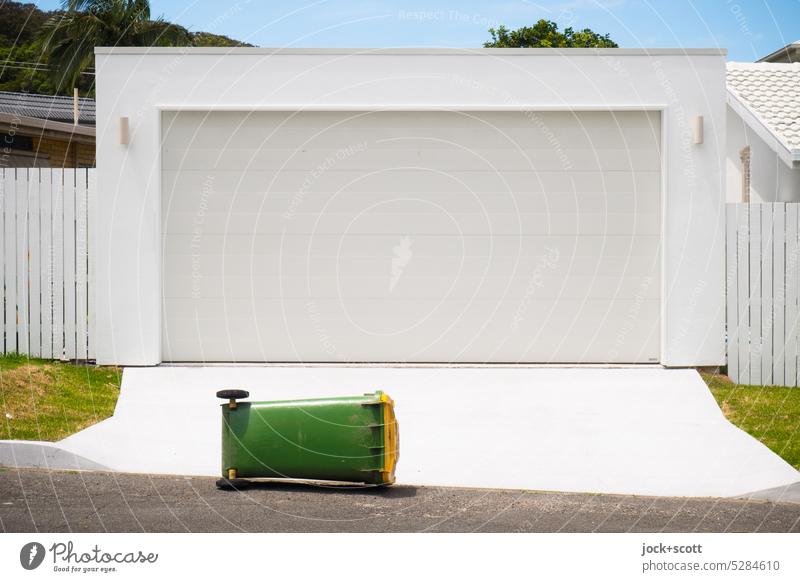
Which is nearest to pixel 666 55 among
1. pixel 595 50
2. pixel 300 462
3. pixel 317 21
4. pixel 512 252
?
pixel 595 50

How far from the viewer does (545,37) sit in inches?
1599

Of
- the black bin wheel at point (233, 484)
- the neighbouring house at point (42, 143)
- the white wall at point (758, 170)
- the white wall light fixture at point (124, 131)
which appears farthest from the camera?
the neighbouring house at point (42, 143)

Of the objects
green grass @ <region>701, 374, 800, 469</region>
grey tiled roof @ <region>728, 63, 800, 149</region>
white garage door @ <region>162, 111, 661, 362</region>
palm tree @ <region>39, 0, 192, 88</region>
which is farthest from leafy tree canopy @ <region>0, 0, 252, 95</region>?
green grass @ <region>701, 374, 800, 469</region>

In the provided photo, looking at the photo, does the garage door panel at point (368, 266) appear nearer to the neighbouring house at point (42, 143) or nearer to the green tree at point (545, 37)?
the neighbouring house at point (42, 143)

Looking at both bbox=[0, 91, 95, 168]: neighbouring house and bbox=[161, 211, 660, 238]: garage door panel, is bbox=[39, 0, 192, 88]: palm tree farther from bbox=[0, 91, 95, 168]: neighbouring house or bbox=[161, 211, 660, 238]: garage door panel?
bbox=[161, 211, 660, 238]: garage door panel

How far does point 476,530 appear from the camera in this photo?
6656mm

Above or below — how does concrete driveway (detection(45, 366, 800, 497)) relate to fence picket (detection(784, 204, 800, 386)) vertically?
below

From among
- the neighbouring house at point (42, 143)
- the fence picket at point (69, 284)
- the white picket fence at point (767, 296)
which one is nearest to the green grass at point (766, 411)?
the white picket fence at point (767, 296)

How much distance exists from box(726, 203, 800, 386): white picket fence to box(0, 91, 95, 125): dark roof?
70.2 ft

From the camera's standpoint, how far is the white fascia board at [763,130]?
12.7 meters

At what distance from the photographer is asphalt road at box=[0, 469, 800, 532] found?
264 inches

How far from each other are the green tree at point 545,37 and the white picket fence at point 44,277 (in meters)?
29.0

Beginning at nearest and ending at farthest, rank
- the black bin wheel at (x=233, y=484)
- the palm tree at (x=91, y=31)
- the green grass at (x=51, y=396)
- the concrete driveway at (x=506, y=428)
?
the black bin wheel at (x=233, y=484) < the concrete driveway at (x=506, y=428) < the green grass at (x=51, y=396) < the palm tree at (x=91, y=31)

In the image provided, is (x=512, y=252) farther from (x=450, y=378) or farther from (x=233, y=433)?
(x=233, y=433)
